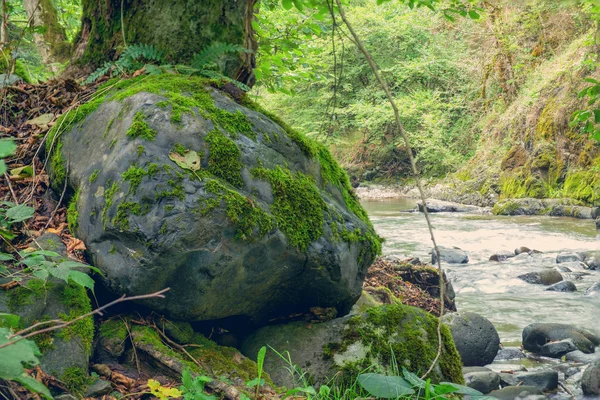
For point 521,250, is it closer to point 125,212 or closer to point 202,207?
point 202,207

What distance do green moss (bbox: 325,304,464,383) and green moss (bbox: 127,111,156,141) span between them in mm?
1532

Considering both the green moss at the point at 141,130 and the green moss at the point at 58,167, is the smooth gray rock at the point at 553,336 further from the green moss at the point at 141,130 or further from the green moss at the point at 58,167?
the green moss at the point at 58,167

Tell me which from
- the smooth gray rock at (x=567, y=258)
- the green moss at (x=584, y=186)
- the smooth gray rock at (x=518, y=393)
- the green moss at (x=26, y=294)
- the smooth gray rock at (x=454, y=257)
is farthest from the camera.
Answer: the green moss at (x=584, y=186)

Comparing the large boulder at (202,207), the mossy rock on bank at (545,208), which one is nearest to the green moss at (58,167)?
the large boulder at (202,207)

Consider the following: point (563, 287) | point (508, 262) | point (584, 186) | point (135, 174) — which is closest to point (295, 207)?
point (135, 174)

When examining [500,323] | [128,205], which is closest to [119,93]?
[128,205]

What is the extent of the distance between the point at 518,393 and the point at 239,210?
344 centimetres

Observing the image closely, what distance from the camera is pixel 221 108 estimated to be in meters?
3.05

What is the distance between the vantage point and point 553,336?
6090 mm

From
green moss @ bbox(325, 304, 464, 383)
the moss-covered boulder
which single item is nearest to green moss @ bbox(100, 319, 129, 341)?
the moss-covered boulder

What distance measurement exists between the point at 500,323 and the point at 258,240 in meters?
5.46

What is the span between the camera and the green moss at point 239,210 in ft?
8.46

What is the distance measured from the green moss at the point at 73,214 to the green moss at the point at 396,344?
154cm

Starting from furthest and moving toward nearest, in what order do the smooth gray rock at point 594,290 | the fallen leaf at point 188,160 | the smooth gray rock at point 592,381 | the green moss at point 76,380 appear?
the smooth gray rock at point 594,290
the smooth gray rock at point 592,381
the fallen leaf at point 188,160
the green moss at point 76,380
